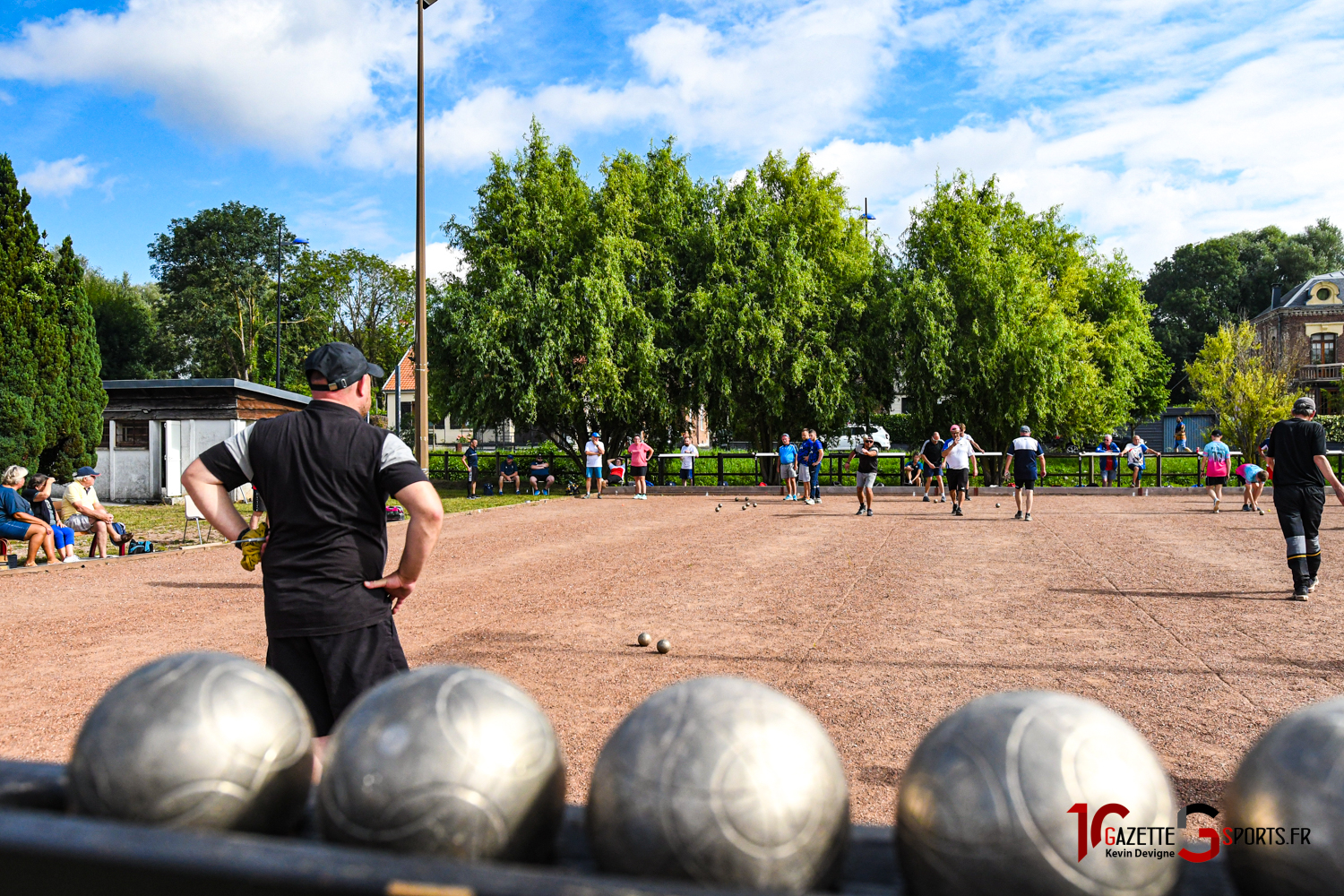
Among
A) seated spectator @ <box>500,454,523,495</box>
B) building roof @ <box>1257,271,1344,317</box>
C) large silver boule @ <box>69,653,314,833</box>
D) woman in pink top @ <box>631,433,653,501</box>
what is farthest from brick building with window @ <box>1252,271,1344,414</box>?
large silver boule @ <box>69,653,314,833</box>

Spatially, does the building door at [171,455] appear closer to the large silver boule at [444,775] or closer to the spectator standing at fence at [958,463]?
the spectator standing at fence at [958,463]

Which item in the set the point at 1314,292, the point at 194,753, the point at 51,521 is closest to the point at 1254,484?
the point at 194,753

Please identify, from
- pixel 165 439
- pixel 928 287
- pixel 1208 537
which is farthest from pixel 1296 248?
pixel 165 439

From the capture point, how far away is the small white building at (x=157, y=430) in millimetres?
23953

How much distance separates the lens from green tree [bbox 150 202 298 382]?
6106cm

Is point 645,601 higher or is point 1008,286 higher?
point 1008,286

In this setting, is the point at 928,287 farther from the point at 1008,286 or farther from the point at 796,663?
the point at 796,663

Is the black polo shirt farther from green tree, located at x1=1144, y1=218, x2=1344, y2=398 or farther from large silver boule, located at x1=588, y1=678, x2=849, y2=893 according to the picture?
green tree, located at x1=1144, y1=218, x2=1344, y2=398

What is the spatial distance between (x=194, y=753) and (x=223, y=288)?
229 ft

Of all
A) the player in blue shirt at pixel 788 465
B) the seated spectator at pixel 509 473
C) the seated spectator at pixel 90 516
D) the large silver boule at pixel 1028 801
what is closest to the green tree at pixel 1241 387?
the player in blue shirt at pixel 788 465

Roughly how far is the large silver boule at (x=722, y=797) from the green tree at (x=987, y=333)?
2805 centimetres

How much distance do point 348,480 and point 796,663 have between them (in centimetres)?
420

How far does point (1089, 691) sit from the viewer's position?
5812mm

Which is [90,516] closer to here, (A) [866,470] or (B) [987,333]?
(A) [866,470]
